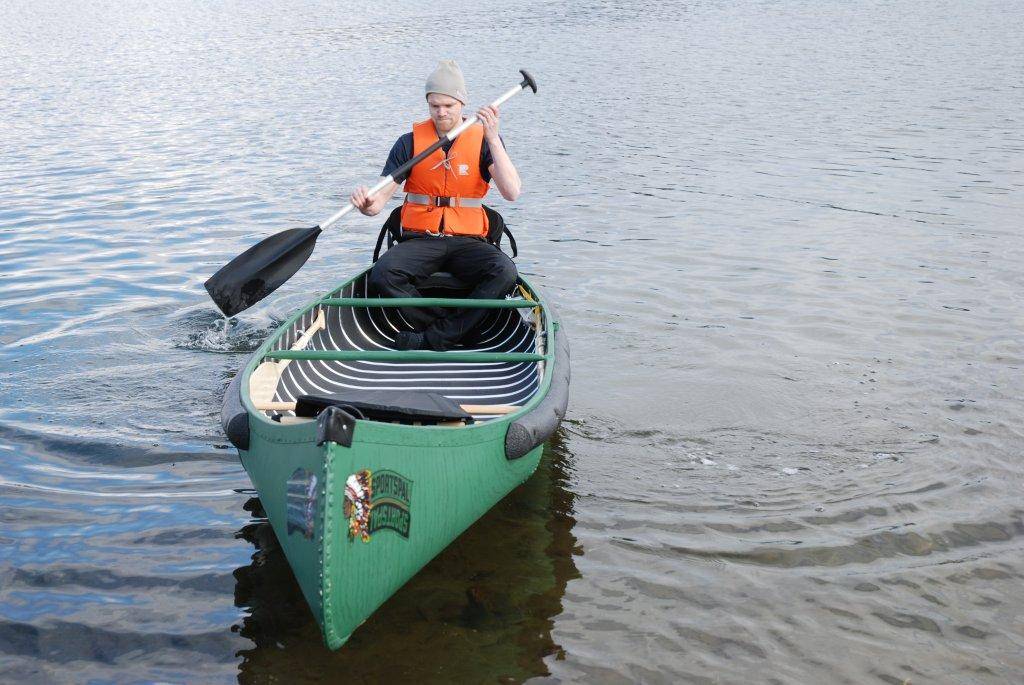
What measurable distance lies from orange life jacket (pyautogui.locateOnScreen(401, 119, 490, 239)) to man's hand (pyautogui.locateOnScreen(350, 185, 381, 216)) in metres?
0.43

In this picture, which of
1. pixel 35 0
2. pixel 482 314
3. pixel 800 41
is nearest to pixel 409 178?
pixel 482 314

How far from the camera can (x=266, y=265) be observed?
591 cm

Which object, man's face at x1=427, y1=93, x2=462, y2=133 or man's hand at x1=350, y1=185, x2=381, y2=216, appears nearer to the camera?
man's hand at x1=350, y1=185, x2=381, y2=216

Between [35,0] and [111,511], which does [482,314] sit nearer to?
[111,511]

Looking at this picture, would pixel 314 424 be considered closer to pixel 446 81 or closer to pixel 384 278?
pixel 384 278

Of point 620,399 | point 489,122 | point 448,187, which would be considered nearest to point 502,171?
point 489,122

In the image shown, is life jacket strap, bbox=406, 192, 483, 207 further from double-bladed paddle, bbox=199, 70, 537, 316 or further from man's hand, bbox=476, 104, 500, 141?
man's hand, bbox=476, 104, 500, 141

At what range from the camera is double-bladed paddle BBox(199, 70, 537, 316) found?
5.81 meters

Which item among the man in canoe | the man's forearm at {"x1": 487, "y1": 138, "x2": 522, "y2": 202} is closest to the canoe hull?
the man in canoe

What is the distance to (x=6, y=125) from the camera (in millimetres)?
15594

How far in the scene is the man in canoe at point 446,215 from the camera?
6020 millimetres

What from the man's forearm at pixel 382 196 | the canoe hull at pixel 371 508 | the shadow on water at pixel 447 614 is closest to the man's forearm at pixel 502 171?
the man's forearm at pixel 382 196

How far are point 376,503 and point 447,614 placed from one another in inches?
32.4

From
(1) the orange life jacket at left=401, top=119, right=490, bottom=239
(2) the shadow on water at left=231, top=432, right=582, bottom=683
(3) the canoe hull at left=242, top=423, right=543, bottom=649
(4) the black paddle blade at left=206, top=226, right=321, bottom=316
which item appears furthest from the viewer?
(1) the orange life jacket at left=401, top=119, right=490, bottom=239
